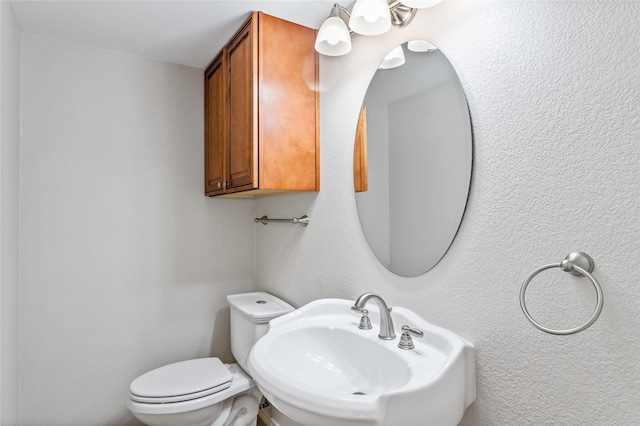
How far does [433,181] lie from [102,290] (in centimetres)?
186

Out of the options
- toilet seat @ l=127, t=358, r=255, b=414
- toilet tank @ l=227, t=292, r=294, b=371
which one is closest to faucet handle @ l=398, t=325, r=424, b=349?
toilet tank @ l=227, t=292, r=294, b=371

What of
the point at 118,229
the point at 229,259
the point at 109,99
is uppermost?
the point at 109,99

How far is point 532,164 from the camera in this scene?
943mm

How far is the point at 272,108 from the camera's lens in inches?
65.4

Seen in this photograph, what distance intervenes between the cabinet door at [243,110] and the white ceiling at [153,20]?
109 millimetres

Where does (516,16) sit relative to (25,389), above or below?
above

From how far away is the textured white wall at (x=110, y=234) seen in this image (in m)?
1.89

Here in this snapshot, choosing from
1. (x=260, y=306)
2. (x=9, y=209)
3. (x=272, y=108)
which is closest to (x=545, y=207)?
(x=272, y=108)

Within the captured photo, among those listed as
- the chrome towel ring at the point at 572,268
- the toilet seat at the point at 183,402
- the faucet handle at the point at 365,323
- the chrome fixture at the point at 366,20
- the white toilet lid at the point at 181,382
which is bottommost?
the toilet seat at the point at 183,402

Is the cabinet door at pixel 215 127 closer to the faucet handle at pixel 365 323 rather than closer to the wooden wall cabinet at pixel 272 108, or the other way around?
the wooden wall cabinet at pixel 272 108

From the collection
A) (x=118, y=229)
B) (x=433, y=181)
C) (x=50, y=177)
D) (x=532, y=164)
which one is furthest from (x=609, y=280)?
(x=50, y=177)

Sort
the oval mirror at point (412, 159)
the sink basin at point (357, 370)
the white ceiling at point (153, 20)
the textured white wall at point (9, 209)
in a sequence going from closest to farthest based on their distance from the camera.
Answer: the sink basin at point (357, 370) < the oval mirror at point (412, 159) < the textured white wall at point (9, 209) < the white ceiling at point (153, 20)

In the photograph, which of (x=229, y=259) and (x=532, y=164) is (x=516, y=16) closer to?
(x=532, y=164)

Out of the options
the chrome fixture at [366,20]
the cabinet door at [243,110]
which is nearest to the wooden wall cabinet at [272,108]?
the cabinet door at [243,110]
